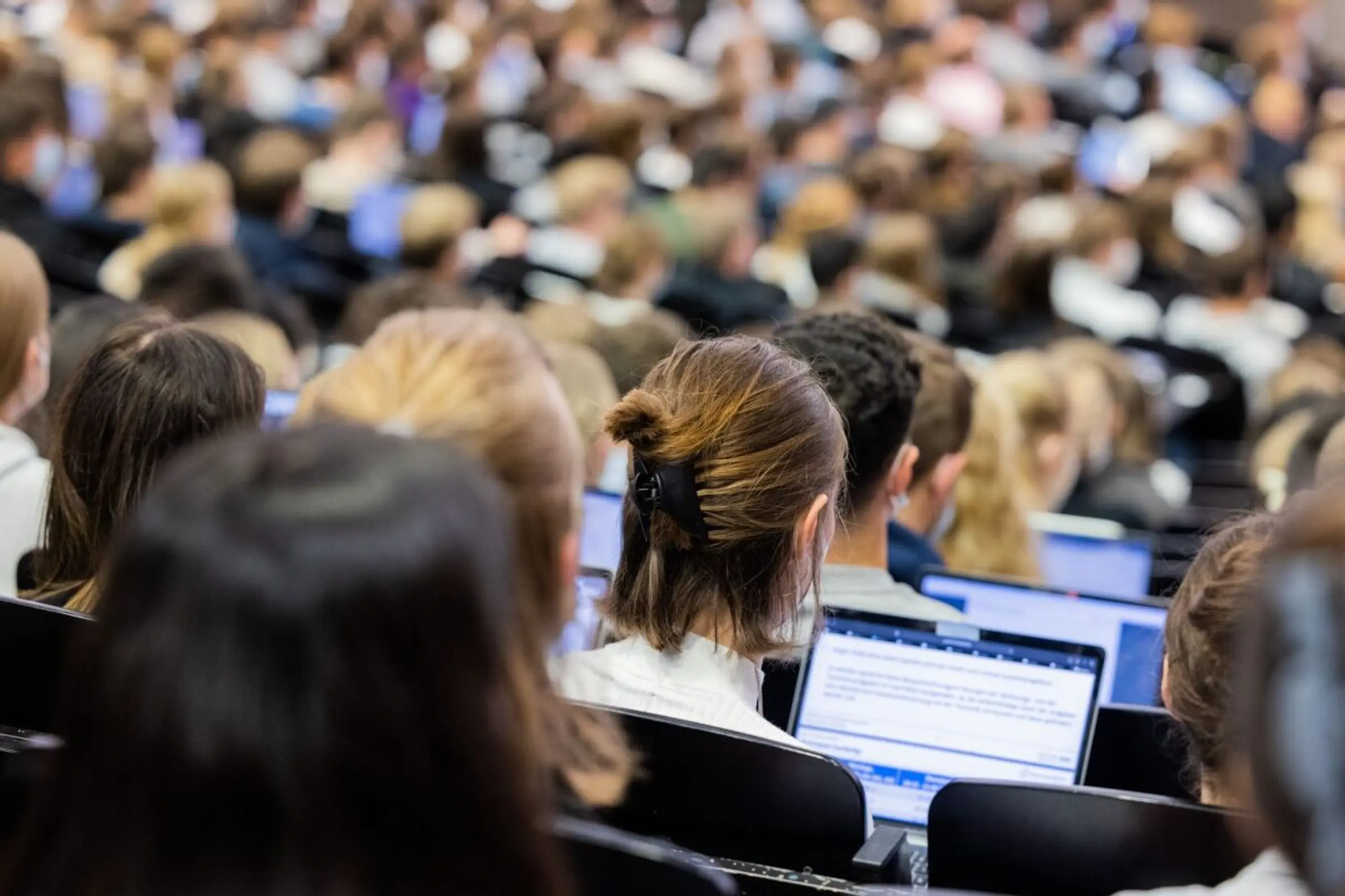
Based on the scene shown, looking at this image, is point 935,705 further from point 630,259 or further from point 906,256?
point 906,256

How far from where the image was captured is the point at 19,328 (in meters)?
2.69

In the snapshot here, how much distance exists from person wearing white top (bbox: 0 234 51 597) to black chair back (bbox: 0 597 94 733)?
639 mm

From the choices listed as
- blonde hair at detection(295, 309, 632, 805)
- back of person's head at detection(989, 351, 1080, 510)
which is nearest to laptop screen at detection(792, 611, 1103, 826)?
blonde hair at detection(295, 309, 632, 805)

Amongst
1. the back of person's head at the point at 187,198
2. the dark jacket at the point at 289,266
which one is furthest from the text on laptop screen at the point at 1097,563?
the dark jacket at the point at 289,266

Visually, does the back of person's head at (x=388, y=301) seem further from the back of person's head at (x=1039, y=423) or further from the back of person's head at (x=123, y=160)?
the back of person's head at (x=123, y=160)

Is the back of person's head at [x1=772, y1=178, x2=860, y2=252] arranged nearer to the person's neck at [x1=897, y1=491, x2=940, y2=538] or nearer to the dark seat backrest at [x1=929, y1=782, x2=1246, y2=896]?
the person's neck at [x1=897, y1=491, x2=940, y2=538]

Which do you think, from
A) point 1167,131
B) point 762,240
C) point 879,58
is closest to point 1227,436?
point 762,240

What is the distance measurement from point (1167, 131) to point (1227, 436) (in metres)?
4.77

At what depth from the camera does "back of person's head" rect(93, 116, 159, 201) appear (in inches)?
249

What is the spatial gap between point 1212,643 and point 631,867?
0.78 m

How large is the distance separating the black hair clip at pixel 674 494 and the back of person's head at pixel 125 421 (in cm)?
57

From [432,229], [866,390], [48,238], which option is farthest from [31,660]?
[48,238]

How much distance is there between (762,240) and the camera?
902 centimetres

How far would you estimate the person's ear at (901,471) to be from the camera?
2.72 metres
